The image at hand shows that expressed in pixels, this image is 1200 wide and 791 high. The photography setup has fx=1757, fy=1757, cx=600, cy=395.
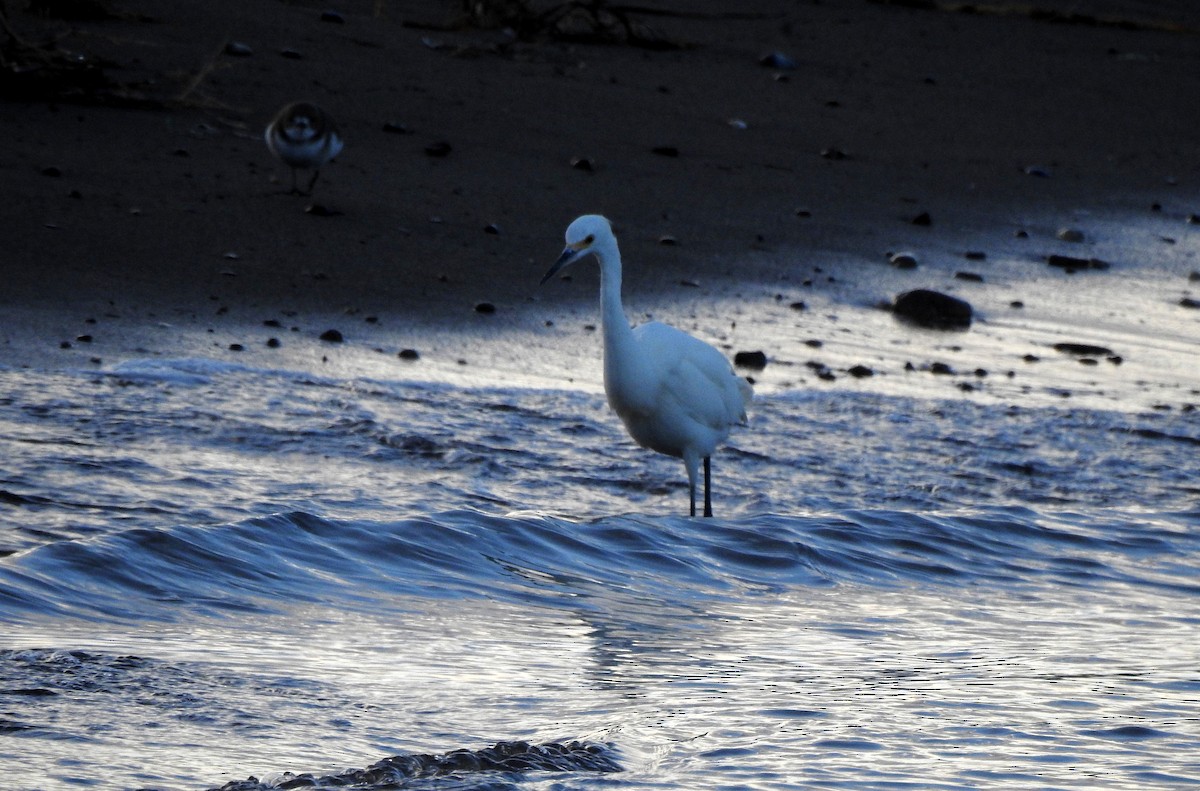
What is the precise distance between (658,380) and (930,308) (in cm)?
319

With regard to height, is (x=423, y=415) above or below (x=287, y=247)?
below

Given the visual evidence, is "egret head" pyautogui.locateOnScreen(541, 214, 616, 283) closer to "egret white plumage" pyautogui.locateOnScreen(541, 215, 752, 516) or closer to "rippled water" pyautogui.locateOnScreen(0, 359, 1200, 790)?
"egret white plumage" pyautogui.locateOnScreen(541, 215, 752, 516)

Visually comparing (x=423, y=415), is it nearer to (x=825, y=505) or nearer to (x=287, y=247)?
(x=825, y=505)

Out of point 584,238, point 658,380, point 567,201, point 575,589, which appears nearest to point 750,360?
point 658,380

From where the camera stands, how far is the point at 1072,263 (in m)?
11.0

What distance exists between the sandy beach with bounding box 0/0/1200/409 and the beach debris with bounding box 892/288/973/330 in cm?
12

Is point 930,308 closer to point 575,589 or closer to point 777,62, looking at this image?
point 575,589

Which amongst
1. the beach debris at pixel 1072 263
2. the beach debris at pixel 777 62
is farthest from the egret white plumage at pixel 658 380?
the beach debris at pixel 777 62

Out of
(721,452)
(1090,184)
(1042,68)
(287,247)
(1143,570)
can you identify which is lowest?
(1143,570)

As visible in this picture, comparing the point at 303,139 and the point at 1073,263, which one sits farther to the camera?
the point at 1073,263

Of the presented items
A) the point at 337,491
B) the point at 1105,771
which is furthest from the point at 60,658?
the point at 1105,771

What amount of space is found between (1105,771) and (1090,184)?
9.77 metres

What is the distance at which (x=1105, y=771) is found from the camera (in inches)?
159

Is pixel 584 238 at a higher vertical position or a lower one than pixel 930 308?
lower
